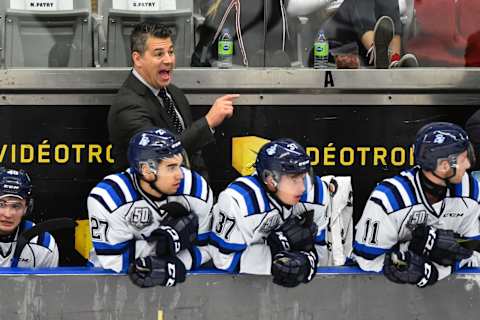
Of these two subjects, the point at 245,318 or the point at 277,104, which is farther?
the point at 277,104

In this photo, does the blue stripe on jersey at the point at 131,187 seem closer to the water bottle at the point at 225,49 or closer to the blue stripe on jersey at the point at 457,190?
the water bottle at the point at 225,49

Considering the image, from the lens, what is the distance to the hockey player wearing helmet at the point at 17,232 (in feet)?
19.2

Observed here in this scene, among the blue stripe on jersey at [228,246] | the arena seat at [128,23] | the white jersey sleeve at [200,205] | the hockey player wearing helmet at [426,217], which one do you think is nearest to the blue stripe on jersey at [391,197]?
the hockey player wearing helmet at [426,217]

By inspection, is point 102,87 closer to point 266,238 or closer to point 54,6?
point 54,6

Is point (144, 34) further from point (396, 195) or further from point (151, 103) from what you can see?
point (396, 195)

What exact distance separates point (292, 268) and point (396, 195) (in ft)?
2.07

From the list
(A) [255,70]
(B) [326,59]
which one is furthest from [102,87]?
(B) [326,59]

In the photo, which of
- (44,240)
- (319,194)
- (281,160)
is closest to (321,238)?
(319,194)

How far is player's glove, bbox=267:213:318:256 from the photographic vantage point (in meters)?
5.46

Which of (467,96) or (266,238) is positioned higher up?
(467,96)

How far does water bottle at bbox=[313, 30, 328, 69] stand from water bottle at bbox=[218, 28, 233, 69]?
469 millimetres

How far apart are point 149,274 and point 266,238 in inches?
23.9

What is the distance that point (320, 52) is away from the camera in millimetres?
6684

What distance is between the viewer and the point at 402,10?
22.4ft
